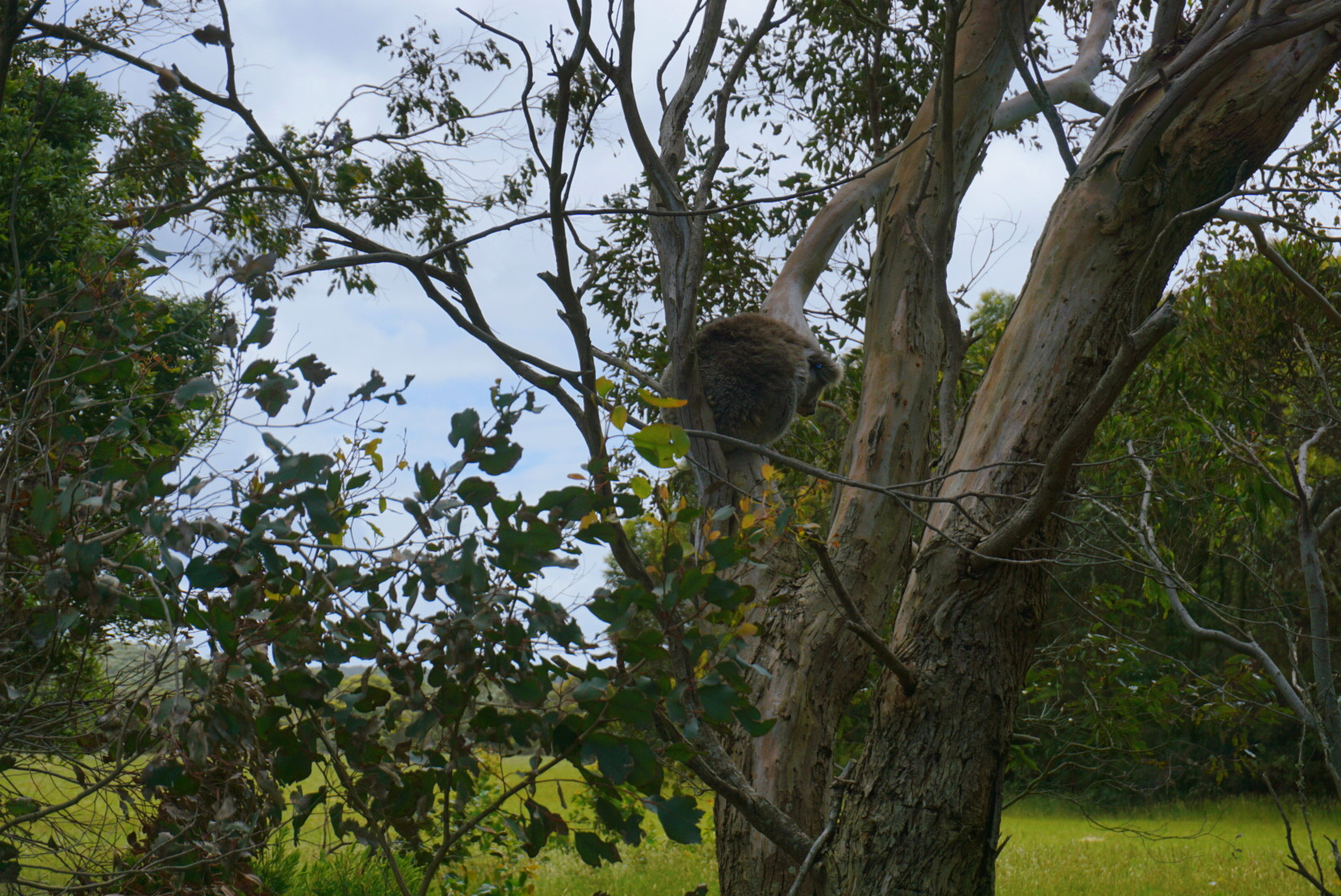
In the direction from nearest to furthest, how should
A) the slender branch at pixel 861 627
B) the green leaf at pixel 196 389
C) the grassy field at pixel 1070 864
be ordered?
the green leaf at pixel 196 389, the slender branch at pixel 861 627, the grassy field at pixel 1070 864

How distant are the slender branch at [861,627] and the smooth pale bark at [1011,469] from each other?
7cm

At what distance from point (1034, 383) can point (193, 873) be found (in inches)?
92.3

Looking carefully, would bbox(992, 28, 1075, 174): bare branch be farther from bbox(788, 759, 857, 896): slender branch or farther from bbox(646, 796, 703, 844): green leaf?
bbox(646, 796, 703, 844): green leaf

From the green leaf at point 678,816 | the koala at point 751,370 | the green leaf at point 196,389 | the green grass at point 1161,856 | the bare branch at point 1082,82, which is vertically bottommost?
the green grass at point 1161,856

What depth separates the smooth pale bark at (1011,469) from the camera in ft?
6.61

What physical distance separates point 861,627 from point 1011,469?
681 mm

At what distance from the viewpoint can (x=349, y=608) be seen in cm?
128

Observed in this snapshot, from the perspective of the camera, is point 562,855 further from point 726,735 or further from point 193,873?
point 193,873

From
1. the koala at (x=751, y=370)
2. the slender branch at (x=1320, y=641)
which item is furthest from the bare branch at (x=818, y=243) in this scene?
the slender branch at (x=1320, y=641)

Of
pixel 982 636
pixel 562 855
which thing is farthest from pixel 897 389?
pixel 562 855

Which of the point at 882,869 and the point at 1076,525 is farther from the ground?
the point at 1076,525

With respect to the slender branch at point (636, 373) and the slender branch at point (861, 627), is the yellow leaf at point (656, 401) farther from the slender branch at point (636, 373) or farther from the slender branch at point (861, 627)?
the slender branch at point (636, 373)

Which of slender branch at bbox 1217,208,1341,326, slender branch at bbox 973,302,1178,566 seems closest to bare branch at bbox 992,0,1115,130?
slender branch at bbox 1217,208,1341,326

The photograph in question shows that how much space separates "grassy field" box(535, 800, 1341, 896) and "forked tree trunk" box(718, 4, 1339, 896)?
3.09 m
